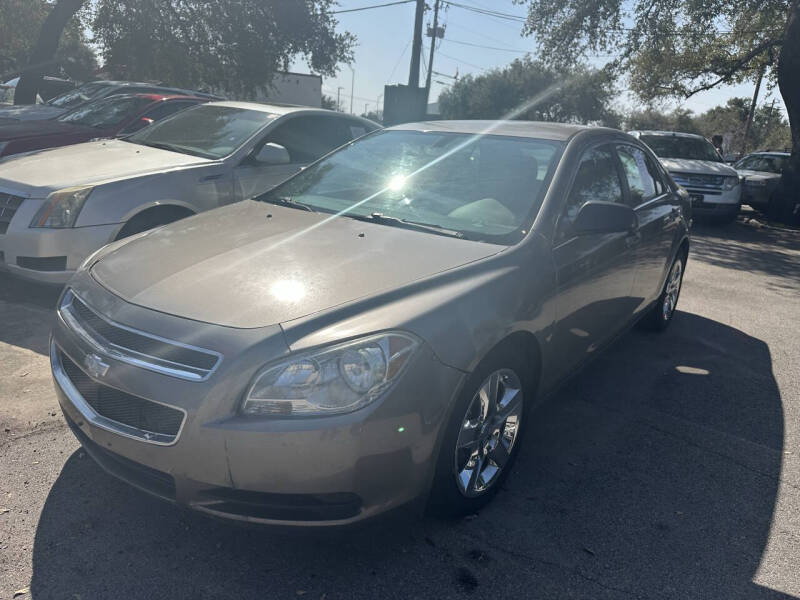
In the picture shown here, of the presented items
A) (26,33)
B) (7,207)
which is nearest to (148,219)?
(7,207)

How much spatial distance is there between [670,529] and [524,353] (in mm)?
990

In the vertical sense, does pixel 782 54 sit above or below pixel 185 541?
above

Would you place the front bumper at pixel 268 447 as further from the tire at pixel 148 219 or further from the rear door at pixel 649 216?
the tire at pixel 148 219

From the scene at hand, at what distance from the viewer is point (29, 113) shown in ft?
29.2

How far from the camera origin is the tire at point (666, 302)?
17.5 ft

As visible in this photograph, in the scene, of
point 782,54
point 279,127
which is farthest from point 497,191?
point 782,54

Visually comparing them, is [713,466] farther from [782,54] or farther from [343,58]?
[343,58]

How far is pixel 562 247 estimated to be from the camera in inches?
126

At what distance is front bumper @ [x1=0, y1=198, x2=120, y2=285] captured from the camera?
455 cm

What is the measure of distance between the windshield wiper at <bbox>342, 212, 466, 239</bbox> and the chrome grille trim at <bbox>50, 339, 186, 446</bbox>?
1.51 metres

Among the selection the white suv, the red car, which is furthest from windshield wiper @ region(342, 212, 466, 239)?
the white suv

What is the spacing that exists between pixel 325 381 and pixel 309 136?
4.79 m

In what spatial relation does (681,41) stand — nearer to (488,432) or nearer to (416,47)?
(416,47)

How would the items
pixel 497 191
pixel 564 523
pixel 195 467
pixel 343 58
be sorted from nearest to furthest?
pixel 195 467, pixel 564 523, pixel 497 191, pixel 343 58
